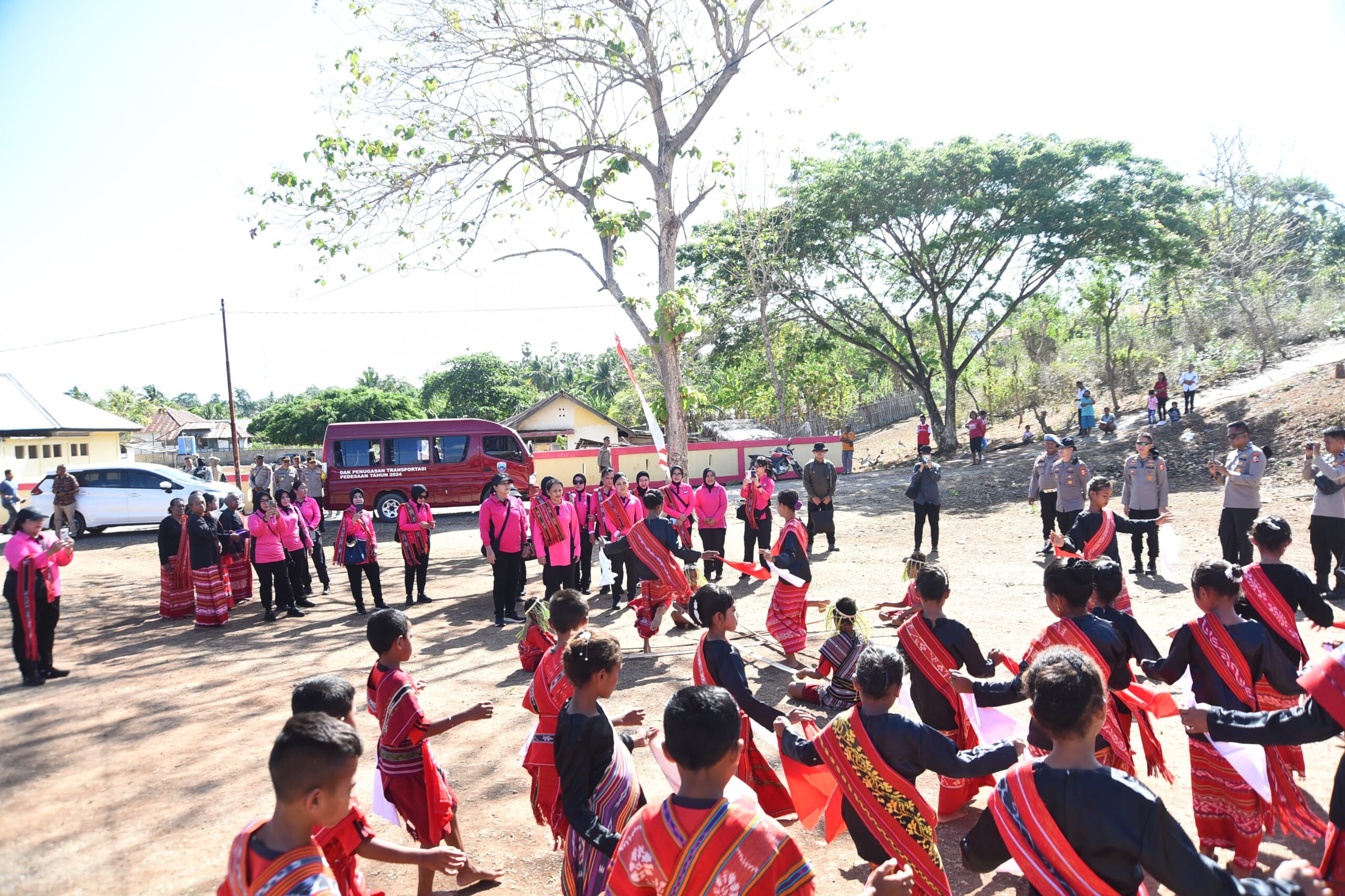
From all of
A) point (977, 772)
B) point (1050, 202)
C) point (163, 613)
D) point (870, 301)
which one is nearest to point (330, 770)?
point (977, 772)

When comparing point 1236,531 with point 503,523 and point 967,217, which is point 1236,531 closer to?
point 503,523

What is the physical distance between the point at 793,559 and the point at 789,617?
508 mm

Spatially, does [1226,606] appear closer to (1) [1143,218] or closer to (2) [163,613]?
(2) [163,613]

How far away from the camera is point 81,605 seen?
1108 centimetres

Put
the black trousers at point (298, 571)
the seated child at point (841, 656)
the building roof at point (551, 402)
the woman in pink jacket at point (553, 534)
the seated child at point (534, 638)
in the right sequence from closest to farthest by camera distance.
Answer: the seated child at point (841, 656)
the seated child at point (534, 638)
the woman in pink jacket at point (553, 534)
the black trousers at point (298, 571)
the building roof at point (551, 402)

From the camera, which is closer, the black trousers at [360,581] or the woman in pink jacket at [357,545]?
the woman in pink jacket at [357,545]

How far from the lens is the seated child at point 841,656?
4.89 meters

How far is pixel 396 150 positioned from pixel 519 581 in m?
7.87

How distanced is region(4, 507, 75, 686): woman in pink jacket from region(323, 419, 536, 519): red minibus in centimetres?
1115

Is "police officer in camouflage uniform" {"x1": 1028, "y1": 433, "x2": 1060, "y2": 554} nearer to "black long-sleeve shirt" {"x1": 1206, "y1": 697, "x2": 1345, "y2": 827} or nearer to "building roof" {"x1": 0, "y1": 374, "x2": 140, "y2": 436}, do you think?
"black long-sleeve shirt" {"x1": 1206, "y1": 697, "x2": 1345, "y2": 827}

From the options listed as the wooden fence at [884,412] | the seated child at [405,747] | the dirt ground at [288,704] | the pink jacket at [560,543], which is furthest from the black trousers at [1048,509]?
the wooden fence at [884,412]

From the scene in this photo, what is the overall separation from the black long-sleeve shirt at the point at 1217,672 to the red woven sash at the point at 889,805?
177cm

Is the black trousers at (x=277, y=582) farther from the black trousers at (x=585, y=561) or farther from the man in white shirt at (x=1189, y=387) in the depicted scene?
the man in white shirt at (x=1189, y=387)

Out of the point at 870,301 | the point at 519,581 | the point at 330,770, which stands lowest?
the point at 519,581
